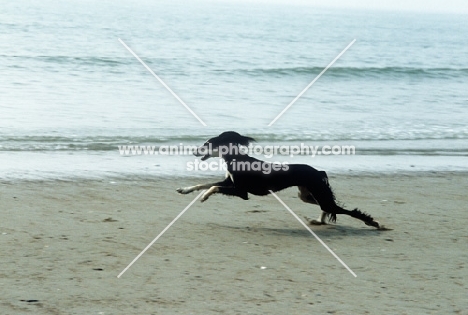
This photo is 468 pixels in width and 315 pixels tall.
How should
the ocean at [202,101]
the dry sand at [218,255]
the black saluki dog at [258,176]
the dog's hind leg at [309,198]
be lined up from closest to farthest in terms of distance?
the dry sand at [218,255] < the black saluki dog at [258,176] < the dog's hind leg at [309,198] < the ocean at [202,101]

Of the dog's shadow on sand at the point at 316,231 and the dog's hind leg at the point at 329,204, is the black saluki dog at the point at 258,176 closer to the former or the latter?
the dog's hind leg at the point at 329,204

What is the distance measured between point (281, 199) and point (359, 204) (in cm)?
92

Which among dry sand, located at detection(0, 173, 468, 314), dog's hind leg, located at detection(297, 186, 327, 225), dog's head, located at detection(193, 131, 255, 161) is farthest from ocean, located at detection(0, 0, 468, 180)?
dog's hind leg, located at detection(297, 186, 327, 225)

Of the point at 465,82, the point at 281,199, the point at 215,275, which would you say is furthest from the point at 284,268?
the point at 465,82

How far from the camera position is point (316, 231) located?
24.8ft

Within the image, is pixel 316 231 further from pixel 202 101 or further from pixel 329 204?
pixel 202 101

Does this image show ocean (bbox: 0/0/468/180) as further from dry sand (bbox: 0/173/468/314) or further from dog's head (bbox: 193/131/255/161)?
dog's head (bbox: 193/131/255/161)

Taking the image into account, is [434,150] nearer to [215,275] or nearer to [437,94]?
[215,275]

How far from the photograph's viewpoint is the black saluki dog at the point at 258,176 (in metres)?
7.39

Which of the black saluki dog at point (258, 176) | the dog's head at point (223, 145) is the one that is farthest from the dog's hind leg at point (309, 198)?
the dog's head at point (223, 145)

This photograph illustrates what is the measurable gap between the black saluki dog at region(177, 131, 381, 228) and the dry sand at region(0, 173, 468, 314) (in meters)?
0.37

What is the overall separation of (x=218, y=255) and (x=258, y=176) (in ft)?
3.70

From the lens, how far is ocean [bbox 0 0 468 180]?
11.9 metres

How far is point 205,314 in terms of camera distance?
5.23 meters
